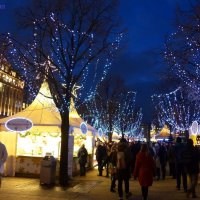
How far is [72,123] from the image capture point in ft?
68.8

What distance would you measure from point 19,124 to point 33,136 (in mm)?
1972

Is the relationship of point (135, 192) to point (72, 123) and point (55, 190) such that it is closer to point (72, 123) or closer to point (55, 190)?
point (55, 190)

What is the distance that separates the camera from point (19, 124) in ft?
61.4

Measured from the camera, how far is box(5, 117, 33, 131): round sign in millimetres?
18625

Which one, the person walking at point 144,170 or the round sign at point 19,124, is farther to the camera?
the round sign at point 19,124

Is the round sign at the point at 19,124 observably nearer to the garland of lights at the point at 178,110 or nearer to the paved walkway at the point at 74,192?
the paved walkway at the point at 74,192

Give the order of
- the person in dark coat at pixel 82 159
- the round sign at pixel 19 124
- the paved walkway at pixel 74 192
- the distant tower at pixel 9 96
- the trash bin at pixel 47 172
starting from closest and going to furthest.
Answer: the paved walkway at pixel 74 192 < the trash bin at pixel 47 172 < the round sign at pixel 19 124 < the person in dark coat at pixel 82 159 < the distant tower at pixel 9 96

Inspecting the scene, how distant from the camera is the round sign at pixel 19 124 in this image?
1862 cm

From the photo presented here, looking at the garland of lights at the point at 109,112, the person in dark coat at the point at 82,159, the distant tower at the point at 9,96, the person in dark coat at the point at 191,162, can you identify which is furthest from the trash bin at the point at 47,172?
the distant tower at the point at 9,96

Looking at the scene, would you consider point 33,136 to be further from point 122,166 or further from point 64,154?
point 122,166

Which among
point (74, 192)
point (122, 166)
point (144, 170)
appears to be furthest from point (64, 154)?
point (144, 170)

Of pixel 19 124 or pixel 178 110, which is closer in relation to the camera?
pixel 19 124

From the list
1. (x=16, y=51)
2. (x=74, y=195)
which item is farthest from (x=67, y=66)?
(x=74, y=195)

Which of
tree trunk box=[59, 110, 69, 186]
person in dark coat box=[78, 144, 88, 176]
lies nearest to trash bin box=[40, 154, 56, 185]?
tree trunk box=[59, 110, 69, 186]
